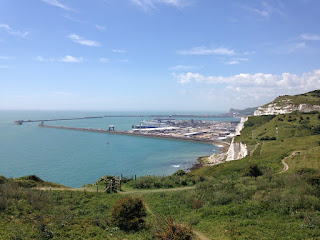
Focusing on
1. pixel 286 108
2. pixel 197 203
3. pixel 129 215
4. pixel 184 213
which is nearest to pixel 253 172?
pixel 197 203

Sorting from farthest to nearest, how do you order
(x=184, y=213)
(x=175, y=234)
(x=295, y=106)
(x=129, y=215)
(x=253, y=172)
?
(x=295, y=106), (x=253, y=172), (x=184, y=213), (x=129, y=215), (x=175, y=234)

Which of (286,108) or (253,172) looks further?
(286,108)

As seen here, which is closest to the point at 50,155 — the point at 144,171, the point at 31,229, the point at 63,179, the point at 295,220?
the point at 63,179

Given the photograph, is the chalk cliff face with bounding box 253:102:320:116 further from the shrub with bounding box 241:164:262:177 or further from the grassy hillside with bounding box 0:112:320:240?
the grassy hillside with bounding box 0:112:320:240

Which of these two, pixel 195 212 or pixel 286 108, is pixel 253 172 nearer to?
pixel 195 212

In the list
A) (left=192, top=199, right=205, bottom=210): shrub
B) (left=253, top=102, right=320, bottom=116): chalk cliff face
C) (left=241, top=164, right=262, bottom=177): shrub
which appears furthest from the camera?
(left=253, top=102, right=320, bottom=116): chalk cliff face

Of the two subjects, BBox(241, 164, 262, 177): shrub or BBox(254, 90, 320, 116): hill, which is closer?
BBox(241, 164, 262, 177): shrub

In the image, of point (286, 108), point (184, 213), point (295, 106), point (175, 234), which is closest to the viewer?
point (175, 234)

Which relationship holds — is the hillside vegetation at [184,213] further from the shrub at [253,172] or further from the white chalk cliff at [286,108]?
the white chalk cliff at [286,108]

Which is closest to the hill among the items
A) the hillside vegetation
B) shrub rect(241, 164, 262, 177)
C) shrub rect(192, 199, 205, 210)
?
shrub rect(241, 164, 262, 177)
